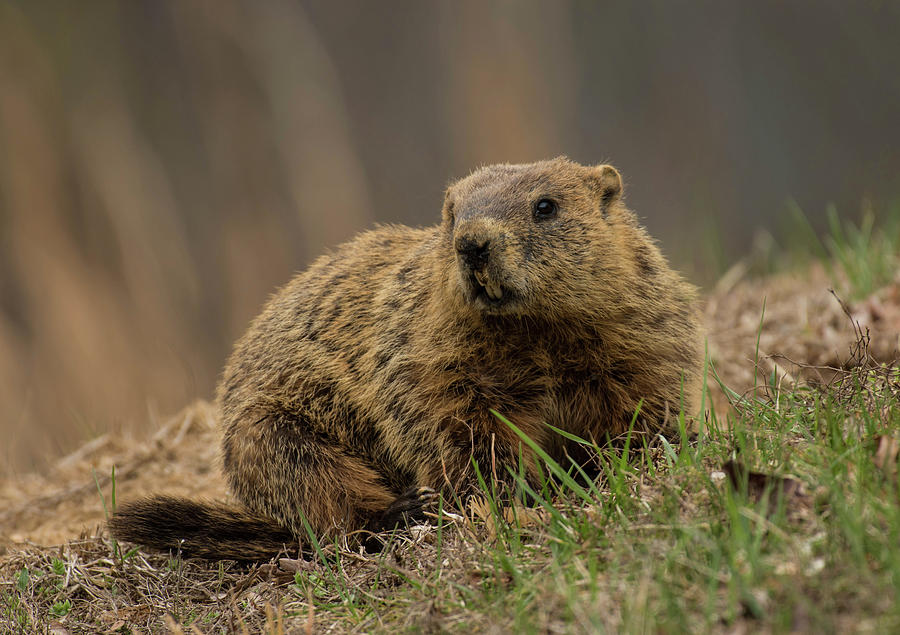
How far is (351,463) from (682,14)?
15.0 metres

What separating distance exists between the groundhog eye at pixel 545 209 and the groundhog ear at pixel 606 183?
0.43 meters

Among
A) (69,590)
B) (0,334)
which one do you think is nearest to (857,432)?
(69,590)

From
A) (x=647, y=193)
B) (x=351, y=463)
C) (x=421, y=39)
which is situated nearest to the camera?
(x=351, y=463)

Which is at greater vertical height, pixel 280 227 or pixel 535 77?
pixel 535 77

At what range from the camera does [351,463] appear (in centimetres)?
460

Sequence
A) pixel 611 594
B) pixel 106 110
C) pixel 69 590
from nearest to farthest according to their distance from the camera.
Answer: pixel 611 594 → pixel 69 590 → pixel 106 110

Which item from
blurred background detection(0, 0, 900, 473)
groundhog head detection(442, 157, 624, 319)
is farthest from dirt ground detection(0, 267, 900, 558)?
groundhog head detection(442, 157, 624, 319)

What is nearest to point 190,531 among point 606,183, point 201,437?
point 201,437

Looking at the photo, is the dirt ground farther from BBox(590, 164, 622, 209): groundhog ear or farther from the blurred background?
BBox(590, 164, 622, 209): groundhog ear

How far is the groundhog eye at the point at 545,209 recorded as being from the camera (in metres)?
4.20

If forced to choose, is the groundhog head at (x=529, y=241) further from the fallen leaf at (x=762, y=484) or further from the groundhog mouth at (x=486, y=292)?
the fallen leaf at (x=762, y=484)

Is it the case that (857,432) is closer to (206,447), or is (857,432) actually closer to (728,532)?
(728,532)

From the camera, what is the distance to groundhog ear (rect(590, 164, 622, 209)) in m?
4.62

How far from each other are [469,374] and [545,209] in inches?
32.9
